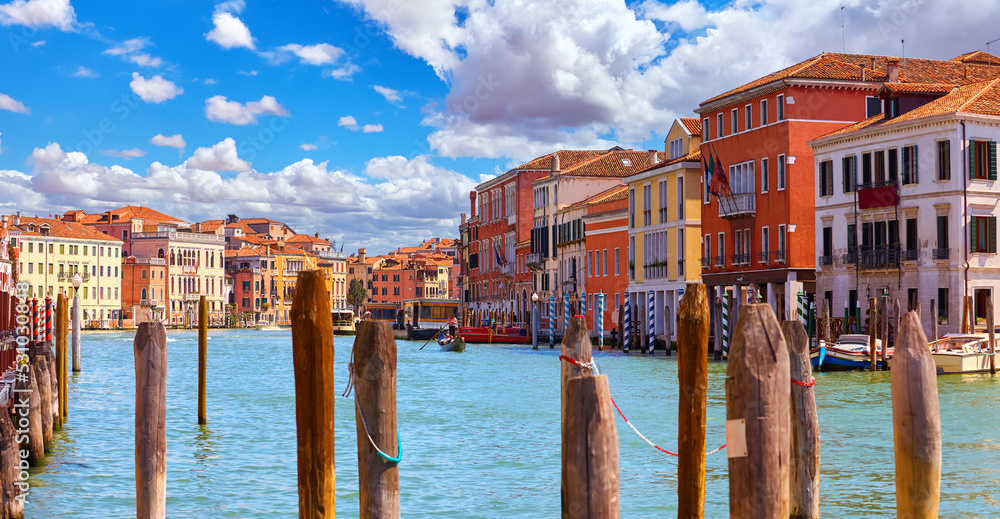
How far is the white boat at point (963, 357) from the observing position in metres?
24.4

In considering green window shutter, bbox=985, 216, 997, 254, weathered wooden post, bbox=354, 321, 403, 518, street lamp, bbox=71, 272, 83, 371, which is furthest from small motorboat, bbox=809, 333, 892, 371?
weathered wooden post, bbox=354, 321, 403, 518

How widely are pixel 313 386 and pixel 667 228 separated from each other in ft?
121

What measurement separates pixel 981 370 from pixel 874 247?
22.2 ft

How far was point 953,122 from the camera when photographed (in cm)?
2838

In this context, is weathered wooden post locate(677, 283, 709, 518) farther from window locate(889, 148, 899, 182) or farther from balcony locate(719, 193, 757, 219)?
balcony locate(719, 193, 757, 219)

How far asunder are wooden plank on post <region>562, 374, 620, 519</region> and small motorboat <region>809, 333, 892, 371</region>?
23.0 meters

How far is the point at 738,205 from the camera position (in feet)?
119

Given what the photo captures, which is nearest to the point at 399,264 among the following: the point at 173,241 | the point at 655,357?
the point at 173,241

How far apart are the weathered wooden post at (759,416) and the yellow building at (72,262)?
7884cm

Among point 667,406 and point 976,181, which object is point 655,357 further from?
point 667,406

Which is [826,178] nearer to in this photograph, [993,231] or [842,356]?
[993,231]

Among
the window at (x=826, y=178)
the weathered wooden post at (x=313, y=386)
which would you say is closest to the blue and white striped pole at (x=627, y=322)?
the window at (x=826, y=178)

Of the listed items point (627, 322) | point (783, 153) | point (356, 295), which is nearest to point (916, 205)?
point (783, 153)

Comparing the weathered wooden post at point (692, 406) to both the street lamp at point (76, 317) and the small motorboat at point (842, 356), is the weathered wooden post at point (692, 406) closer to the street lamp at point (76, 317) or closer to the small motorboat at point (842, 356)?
the street lamp at point (76, 317)
